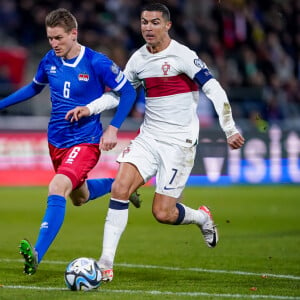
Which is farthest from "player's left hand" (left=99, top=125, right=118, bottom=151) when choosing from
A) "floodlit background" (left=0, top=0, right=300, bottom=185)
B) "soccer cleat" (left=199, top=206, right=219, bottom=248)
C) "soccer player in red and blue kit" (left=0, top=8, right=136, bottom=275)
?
"floodlit background" (left=0, top=0, right=300, bottom=185)

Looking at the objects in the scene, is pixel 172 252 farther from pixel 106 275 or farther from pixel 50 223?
pixel 50 223

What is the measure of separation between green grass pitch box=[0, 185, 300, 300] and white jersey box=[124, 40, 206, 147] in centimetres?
135

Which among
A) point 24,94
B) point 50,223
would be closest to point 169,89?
point 24,94

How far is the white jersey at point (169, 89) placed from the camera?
335 inches

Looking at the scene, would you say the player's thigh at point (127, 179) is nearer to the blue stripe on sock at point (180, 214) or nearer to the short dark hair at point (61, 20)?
the blue stripe on sock at point (180, 214)

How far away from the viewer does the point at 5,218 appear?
47.4 feet

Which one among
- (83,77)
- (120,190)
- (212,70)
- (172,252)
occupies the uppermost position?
(83,77)

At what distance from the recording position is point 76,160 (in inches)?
326

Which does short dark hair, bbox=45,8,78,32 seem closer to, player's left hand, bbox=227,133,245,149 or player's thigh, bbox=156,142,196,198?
player's thigh, bbox=156,142,196,198

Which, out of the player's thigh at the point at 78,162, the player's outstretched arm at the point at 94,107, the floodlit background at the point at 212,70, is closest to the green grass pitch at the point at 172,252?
the player's thigh at the point at 78,162

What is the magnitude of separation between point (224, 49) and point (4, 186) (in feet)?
23.7

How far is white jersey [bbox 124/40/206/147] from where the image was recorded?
852 cm

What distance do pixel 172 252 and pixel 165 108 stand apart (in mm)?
2541

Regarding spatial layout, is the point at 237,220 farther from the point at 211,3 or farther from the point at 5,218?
the point at 211,3
